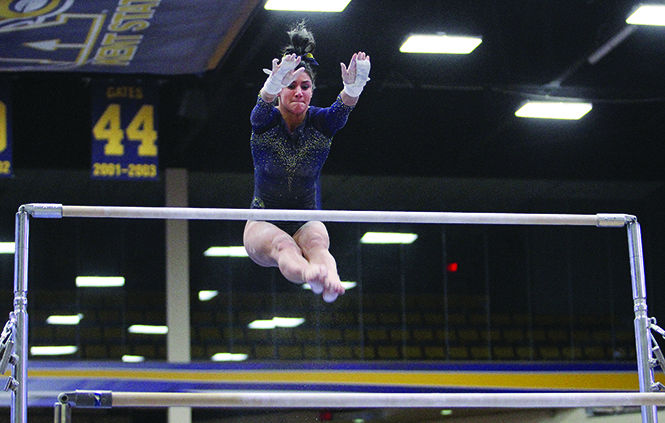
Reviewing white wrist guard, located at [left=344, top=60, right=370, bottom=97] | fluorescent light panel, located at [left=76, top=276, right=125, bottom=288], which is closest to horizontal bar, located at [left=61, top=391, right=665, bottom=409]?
white wrist guard, located at [left=344, top=60, right=370, bottom=97]

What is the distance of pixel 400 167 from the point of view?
15.3 metres

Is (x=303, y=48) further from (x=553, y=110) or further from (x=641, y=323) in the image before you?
(x=553, y=110)

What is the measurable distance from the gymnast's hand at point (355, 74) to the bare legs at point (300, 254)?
77cm

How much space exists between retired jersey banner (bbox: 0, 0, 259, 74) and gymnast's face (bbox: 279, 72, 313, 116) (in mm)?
3648

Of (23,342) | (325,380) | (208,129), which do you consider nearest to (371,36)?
(208,129)

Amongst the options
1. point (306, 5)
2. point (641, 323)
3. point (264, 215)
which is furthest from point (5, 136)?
point (641, 323)

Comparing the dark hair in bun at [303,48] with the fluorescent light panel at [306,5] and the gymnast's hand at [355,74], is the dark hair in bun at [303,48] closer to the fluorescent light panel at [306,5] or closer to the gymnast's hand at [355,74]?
the gymnast's hand at [355,74]

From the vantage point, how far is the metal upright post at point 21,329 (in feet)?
14.5

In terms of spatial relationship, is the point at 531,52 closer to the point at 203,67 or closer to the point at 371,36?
the point at 371,36

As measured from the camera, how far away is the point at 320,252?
5102mm

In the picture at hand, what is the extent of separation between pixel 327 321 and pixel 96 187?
405 cm

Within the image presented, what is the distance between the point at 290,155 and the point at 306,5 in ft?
14.9

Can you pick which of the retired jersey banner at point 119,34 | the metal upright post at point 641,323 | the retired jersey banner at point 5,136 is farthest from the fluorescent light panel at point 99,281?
the metal upright post at point 641,323

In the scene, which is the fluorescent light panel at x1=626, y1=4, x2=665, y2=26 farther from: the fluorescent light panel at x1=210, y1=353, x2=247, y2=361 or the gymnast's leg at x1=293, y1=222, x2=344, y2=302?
the fluorescent light panel at x1=210, y1=353, x2=247, y2=361
